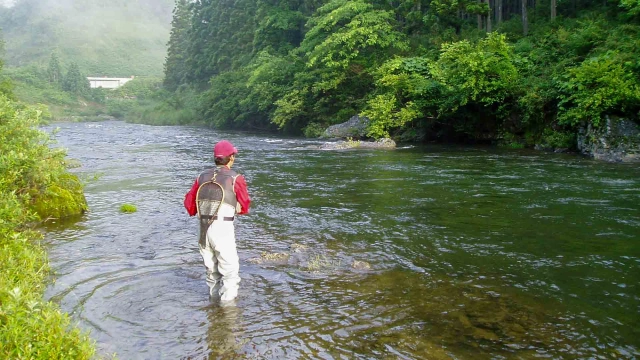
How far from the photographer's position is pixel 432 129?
27.2 m

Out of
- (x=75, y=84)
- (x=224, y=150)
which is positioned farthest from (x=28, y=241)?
(x=75, y=84)

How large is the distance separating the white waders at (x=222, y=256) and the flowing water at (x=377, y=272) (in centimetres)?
23

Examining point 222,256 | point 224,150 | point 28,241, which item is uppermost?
point 224,150

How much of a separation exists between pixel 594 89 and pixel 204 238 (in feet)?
54.3

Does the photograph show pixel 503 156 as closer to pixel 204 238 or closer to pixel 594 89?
pixel 594 89

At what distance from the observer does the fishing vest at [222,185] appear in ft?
19.4

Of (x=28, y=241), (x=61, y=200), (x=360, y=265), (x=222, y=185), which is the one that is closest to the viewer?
(x=222, y=185)

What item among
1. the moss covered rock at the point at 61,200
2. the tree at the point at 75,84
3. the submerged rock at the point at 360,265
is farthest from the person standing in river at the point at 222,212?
the tree at the point at 75,84

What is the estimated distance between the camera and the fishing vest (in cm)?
590

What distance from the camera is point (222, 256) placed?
595 centimetres

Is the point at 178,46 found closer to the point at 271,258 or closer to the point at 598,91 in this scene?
the point at 598,91

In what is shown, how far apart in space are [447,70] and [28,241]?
20.2m

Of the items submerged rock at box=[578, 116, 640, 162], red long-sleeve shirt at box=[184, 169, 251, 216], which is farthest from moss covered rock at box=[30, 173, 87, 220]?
submerged rock at box=[578, 116, 640, 162]

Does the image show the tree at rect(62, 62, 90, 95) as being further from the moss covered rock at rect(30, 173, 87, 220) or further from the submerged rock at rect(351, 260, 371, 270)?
the submerged rock at rect(351, 260, 371, 270)
